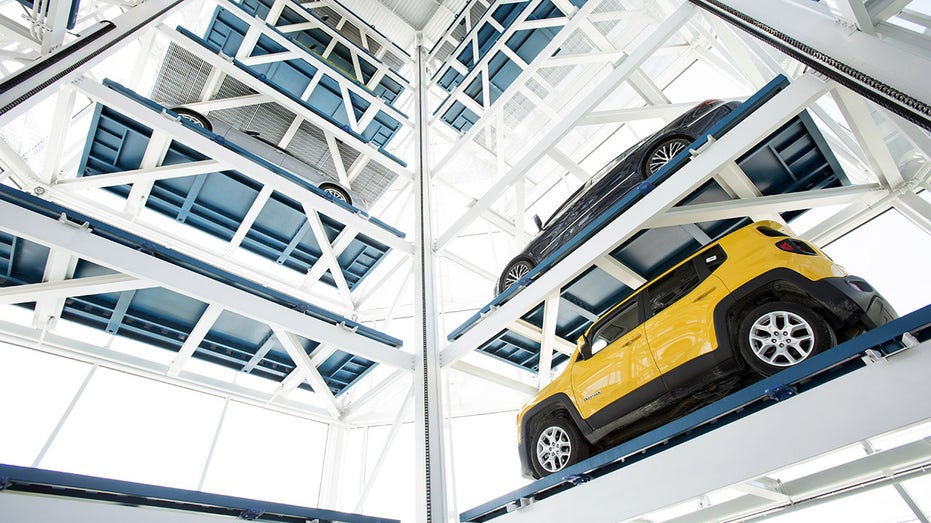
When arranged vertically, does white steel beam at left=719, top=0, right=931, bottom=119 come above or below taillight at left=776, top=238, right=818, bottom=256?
above

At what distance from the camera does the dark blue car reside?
5.07 metres

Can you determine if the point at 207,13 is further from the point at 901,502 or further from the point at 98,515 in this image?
the point at 901,502

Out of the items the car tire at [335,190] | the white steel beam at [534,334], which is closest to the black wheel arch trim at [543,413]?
the white steel beam at [534,334]

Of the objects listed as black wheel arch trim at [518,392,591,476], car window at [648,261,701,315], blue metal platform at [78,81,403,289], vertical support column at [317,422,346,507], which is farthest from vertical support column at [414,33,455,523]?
vertical support column at [317,422,346,507]

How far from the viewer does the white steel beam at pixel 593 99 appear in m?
5.31

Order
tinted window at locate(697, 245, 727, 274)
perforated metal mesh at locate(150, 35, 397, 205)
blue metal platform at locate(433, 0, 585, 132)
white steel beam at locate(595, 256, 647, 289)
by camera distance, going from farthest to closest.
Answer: blue metal platform at locate(433, 0, 585, 132) < perforated metal mesh at locate(150, 35, 397, 205) < white steel beam at locate(595, 256, 647, 289) < tinted window at locate(697, 245, 727, 274)

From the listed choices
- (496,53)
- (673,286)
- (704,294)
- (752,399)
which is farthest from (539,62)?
(752,399)

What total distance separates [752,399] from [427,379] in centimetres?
377

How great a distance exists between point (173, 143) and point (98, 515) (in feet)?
16.4

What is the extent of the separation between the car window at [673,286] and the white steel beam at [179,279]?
3.27 metres

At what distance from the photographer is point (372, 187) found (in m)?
10.5

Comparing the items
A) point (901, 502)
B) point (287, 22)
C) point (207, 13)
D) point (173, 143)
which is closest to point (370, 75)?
point (287, 22)

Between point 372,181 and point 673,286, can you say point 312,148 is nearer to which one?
point 372,181

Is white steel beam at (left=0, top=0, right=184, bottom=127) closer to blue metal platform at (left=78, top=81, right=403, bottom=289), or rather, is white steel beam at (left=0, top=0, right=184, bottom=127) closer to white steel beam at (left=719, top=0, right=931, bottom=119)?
blue metal platform at (left=78, top=81, right=403, bottom=289)
